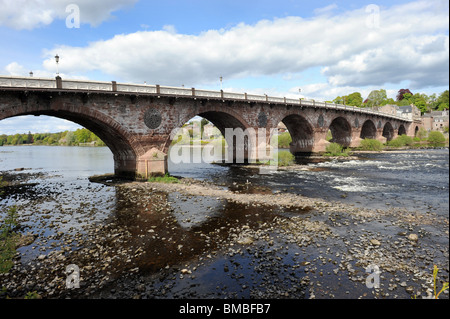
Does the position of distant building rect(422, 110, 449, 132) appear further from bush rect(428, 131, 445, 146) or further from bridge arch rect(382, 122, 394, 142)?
bush rect(428, 131, 445, 146)

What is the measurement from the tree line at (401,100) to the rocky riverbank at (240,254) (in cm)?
12958

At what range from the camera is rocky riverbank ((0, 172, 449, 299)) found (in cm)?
825

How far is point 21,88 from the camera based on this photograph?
63.7ft

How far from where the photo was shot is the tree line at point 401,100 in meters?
128

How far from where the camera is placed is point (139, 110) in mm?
27156

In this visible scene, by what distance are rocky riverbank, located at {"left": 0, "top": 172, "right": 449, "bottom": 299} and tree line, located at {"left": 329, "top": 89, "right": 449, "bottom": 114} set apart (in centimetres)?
12958

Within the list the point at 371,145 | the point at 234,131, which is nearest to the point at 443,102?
the point at 371,145

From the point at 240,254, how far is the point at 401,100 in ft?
530

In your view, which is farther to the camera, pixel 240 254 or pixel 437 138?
pixel 437 138

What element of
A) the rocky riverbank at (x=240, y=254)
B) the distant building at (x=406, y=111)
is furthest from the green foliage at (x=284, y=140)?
the rocky riverbank at (x=240, y=254)

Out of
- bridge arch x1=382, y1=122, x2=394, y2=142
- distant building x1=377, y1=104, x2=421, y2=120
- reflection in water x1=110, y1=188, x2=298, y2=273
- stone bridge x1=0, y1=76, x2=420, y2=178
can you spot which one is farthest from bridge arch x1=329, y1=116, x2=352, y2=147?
reflection in water x1=110, y1=188, x2=298, y2=273

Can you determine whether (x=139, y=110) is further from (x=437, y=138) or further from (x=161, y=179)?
(x=437, y=138)

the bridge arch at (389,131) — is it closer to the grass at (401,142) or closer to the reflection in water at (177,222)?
the grass at (401,142)
